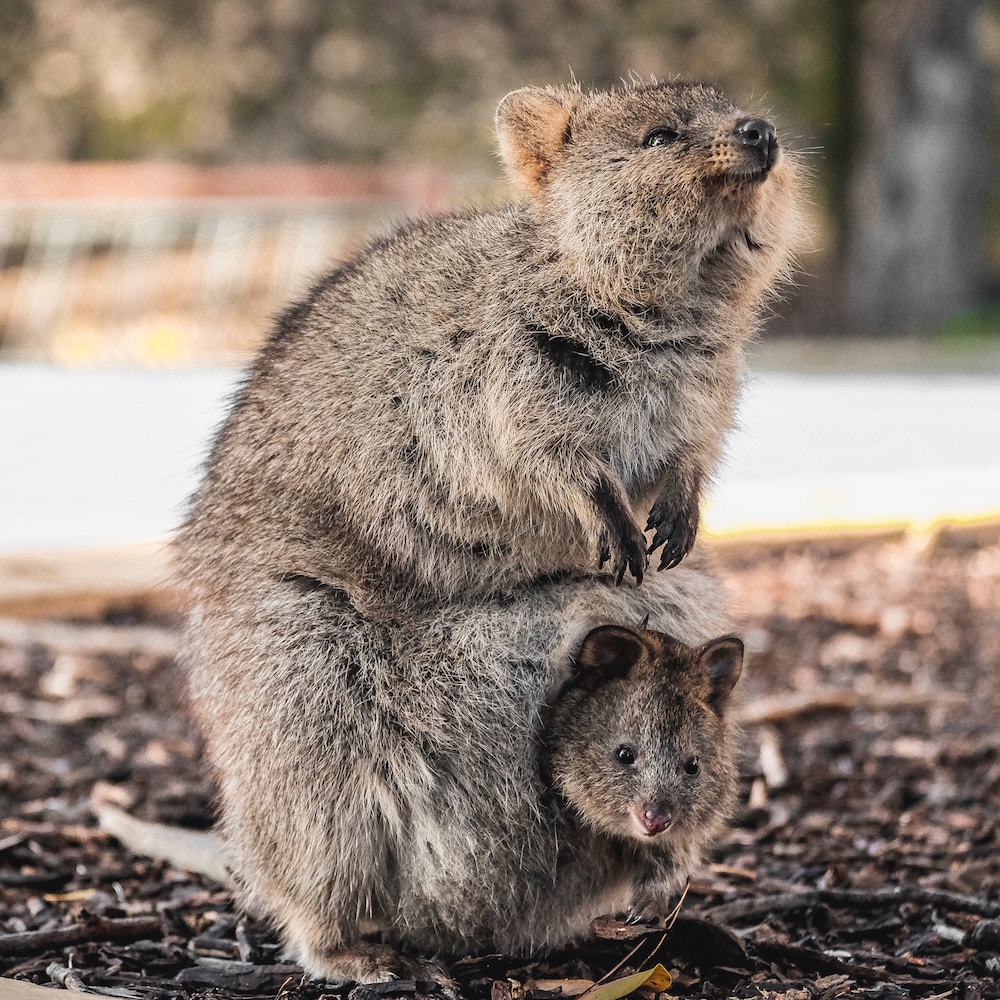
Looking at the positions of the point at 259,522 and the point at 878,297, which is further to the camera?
the point at 878,297

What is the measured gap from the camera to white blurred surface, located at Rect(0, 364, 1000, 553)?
773cm

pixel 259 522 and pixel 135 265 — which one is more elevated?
pixel 135 265

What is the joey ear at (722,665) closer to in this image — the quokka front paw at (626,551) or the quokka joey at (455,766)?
the quokka joey at (455,766)

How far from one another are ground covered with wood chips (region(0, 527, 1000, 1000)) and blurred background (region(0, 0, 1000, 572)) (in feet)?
22.8

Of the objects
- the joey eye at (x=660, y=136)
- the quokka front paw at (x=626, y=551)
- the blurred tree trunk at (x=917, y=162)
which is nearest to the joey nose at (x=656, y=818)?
the quokka front paw at (x=626, y=551)

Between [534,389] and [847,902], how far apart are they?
1.62m

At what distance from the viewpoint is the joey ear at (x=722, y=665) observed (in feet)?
10.9

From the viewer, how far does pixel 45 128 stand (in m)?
16.2

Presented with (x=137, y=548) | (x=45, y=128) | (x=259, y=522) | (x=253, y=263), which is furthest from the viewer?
(x=45, y=128)

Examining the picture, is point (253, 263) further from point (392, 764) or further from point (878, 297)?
point (392, 764)

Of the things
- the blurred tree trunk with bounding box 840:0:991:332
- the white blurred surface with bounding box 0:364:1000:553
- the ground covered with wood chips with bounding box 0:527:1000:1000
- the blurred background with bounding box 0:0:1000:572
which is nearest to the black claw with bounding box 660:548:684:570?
the ground covered with wood chips with bounding box 0:527:1000:1000

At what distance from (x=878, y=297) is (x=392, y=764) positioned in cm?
1447

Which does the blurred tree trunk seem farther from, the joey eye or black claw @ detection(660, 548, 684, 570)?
black claw @ detection(660, 548, 684, 570)

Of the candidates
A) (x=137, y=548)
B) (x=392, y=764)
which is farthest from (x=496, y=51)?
(x=392, y=764)
